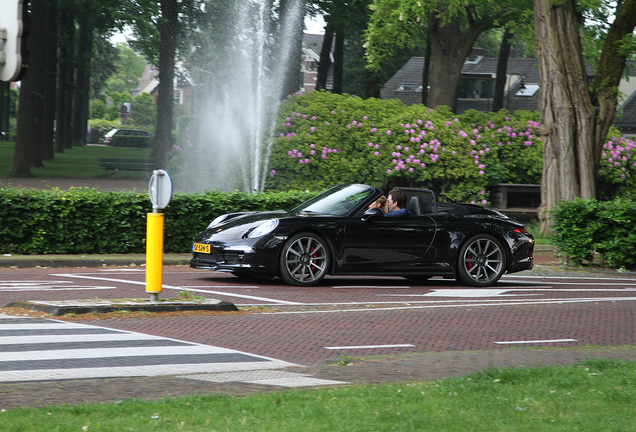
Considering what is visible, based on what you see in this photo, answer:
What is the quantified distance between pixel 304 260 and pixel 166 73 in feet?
79.7

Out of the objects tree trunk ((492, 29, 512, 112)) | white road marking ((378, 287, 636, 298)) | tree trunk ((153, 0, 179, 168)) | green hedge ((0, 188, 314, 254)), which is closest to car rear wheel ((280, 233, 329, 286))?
white road marking ((378, 287, 636, 298))

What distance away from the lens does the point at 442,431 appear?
423 centimetres

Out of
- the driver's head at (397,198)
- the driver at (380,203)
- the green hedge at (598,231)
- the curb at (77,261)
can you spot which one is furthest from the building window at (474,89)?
the driver at (380,203)

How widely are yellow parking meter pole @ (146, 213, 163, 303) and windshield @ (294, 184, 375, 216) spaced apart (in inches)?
138

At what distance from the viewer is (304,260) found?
1120cm

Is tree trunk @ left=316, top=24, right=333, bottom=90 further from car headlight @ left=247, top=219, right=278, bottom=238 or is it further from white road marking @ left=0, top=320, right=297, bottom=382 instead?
→ white road marking @ left=0, top=320, right=297, bottom=382

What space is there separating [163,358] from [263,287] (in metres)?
4.75

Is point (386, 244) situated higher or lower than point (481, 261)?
higher

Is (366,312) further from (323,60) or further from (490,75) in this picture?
(490,75)

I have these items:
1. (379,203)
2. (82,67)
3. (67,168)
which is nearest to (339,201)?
(379,203)

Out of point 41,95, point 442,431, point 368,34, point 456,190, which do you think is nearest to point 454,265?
point 442,431

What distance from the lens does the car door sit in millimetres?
11375

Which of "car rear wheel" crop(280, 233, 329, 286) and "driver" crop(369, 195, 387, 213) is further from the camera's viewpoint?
"driver" crop(369, 195, 387, 213)

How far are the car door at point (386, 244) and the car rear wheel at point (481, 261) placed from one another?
65 cm
